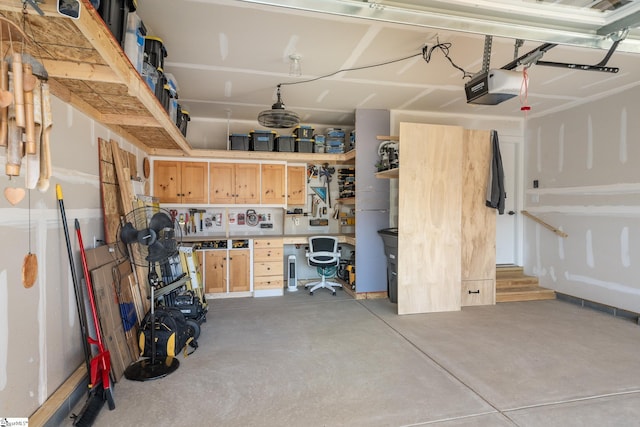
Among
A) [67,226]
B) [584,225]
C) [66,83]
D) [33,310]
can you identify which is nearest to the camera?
[33,310]

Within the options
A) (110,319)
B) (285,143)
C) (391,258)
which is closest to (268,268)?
(391,258)

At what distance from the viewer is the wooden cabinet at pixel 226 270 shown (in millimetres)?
5105

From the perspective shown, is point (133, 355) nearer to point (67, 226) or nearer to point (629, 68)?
point (67, 226)

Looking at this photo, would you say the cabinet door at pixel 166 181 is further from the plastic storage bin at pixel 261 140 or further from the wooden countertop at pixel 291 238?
the plastic storage bin at pixel 261 140

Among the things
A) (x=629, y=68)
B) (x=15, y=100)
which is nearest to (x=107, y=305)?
(x=15, y=100)

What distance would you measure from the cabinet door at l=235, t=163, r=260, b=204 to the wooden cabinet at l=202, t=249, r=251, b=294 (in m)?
0.89

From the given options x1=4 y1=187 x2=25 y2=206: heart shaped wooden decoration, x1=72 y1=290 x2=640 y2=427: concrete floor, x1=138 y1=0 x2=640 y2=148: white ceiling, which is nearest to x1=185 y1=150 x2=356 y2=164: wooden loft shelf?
x1=138 y1=0 x2=640 y2=148: white ceiling

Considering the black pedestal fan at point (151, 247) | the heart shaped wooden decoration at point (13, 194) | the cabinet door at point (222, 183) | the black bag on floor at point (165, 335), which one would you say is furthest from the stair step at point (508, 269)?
the heart shaped wooden decoration at point (13, 194)

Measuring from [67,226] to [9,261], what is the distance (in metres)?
Result: 0.59

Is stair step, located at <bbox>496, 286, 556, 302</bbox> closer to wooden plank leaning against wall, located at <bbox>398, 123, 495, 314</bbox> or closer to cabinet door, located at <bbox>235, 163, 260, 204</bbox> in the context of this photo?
wooden plank leaning against wall, located at <bbox>398, 123, 495, 314</bbox>

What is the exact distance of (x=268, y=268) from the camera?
17.4ft

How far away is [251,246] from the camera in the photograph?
17.2 ft

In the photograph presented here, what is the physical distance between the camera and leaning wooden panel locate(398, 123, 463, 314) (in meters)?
4.32

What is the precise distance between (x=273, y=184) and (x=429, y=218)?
8.61 feet
